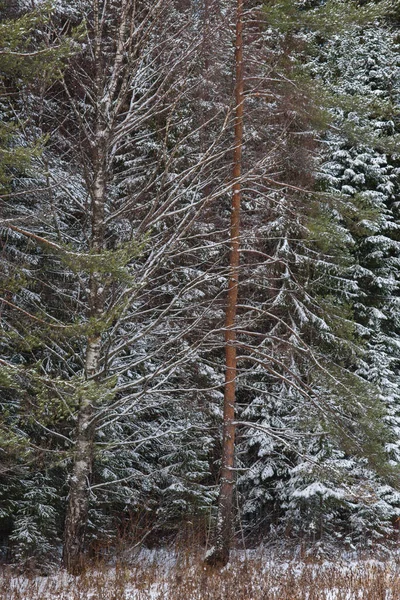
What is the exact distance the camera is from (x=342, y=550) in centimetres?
1141

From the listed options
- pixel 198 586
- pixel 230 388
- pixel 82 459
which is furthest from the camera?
pixel 230 388

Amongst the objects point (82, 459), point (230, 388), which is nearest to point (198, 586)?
point (82, 459)

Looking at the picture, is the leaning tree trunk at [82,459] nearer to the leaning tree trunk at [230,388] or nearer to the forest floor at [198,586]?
the forest floor at [198,586]

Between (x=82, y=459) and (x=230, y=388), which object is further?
(x=230, y=388)

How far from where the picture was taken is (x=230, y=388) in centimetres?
950

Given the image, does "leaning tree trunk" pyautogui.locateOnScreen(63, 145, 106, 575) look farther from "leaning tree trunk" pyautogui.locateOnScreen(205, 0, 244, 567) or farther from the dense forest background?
"leaning tree trunk" pyautogui.locateOnScreen(205, 0, 244, 567)

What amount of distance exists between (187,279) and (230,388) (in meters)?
2.86

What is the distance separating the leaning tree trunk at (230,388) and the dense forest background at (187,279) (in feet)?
0.75

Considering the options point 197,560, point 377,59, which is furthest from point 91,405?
point 377,59

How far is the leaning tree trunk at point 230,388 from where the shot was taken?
888cm

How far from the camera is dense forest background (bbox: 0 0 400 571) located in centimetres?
780

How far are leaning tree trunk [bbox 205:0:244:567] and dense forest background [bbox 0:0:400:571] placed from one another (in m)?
0.23

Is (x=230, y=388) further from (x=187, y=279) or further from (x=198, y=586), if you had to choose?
(x=198, y=586)

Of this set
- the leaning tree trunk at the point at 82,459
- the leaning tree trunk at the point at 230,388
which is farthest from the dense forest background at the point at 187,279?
the leaning tree trunk at the point at 230,388
